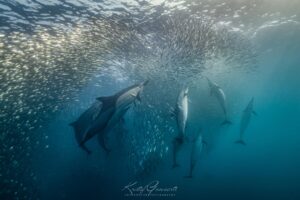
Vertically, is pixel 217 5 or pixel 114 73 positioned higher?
pixel 217 5

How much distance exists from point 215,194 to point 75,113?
49.7ft

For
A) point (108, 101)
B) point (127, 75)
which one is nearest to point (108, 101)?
point (108, 101)

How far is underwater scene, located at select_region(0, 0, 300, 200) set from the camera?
11727 mm

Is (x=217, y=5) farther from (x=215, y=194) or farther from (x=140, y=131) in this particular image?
(x=215, y=194)

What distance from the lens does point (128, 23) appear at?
1348 cm

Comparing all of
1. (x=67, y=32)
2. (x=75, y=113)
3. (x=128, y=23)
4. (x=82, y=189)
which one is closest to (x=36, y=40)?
(x=67, y=32)

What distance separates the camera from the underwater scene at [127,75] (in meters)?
11.7
